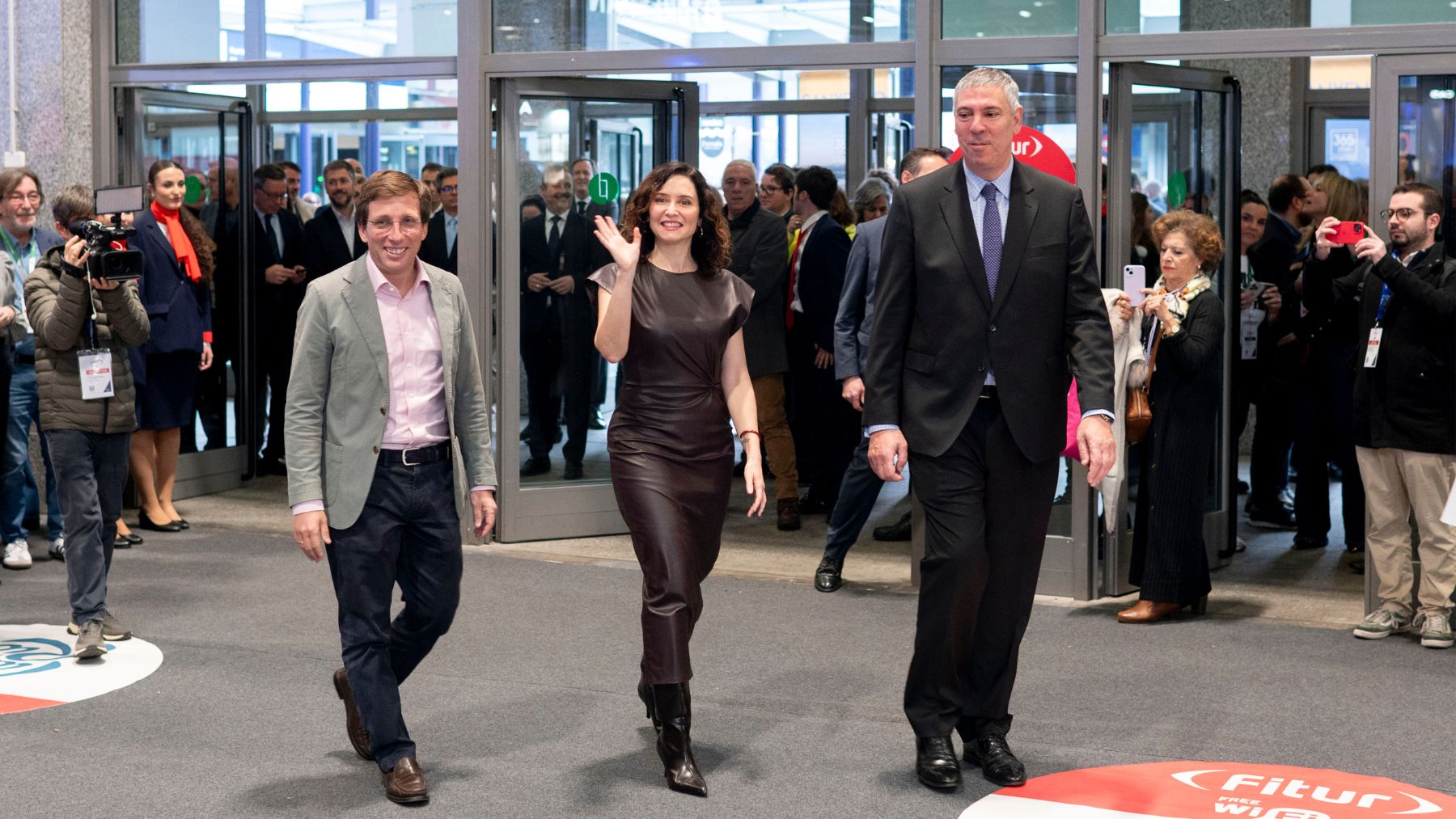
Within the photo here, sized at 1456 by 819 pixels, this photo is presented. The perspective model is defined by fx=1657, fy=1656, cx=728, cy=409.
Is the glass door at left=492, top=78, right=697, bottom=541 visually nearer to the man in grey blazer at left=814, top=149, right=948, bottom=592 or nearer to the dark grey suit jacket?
the man in grey blazer at left=814, top=149, right=948, bottom=592

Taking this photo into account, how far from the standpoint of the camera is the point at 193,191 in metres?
8.84

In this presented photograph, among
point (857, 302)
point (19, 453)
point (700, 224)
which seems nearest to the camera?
point (700, 224)

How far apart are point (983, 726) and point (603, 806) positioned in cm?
97

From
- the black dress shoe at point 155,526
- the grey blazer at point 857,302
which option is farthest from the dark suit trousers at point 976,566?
the black dress shoe at point 155,526

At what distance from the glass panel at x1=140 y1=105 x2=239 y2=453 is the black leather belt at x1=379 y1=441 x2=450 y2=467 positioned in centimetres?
529

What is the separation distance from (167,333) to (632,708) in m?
4.05

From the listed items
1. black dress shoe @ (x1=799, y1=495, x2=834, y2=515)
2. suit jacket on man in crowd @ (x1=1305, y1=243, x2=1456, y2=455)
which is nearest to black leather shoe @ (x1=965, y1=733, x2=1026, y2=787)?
suit jacket on man in crowd @ (x1=1305, y1=243, x2=1456, y2=455)

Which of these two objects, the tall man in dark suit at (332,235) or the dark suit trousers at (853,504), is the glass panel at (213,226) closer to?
the tall man in dark suit at (332,235)

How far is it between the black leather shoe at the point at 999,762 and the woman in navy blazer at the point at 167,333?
471cm

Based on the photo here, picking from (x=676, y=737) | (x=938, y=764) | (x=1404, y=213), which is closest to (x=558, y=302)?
(x=1404, y=213)

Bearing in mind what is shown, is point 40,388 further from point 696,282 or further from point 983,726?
point 983,726

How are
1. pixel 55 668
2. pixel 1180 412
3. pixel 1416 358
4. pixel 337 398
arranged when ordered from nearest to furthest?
pixel 337 398
pixel 55 668
pixel 1416 358
pixel 1180 412

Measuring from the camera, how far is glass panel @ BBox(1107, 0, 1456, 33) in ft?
19.6

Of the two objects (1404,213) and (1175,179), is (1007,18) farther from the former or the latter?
(1404,213)
